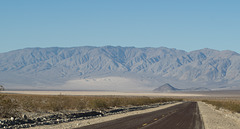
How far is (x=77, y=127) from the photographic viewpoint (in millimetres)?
23000

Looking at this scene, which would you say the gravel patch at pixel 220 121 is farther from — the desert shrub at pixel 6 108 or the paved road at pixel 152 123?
the desert shrub at pixel 6 108

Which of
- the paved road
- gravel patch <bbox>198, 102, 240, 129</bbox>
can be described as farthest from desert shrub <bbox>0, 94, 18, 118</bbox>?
gravel patch <bbox>198, 102, 240, 129</bbox>

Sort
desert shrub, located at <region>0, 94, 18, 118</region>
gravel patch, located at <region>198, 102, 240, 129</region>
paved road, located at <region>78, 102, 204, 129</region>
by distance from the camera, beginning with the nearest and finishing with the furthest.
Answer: paved road, located at <region>78, 102, 204, 129</region> → desert shrub, located at <region>0, 94, 18, 118</region> → gravel patch, located at <region>198, 102, 240, 129</region>

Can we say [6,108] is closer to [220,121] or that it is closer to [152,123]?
[152,123]

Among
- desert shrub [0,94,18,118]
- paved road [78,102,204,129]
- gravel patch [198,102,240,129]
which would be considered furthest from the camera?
gravel patch [198,102,240,129]

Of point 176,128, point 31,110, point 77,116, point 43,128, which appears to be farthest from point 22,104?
point 176,128

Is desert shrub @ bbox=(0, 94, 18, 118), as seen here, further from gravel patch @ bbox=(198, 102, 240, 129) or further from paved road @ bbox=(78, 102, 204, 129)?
gravel patch @ bbox=(198, 102, 240, 129)

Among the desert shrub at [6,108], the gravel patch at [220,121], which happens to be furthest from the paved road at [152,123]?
the desert shrub at [6,108]

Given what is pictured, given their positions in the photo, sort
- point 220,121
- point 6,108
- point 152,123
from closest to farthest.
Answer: point 152,123 → point 6,108 → point 220,121

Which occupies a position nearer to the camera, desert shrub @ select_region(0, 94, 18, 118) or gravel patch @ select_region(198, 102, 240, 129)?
desert shrub @ select_region(0, 94, 18, 118)

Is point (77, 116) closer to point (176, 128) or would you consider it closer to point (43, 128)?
point (43, 128)

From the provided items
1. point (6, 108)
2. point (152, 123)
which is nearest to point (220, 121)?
point (152, 123)

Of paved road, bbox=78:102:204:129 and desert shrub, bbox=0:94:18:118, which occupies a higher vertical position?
desert shrub, bbox=0:94:18:118

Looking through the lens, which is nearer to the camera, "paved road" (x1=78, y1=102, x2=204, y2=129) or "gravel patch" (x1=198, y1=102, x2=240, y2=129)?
"paved road" (x1=78, y1=102, x2=204, y2=129)
